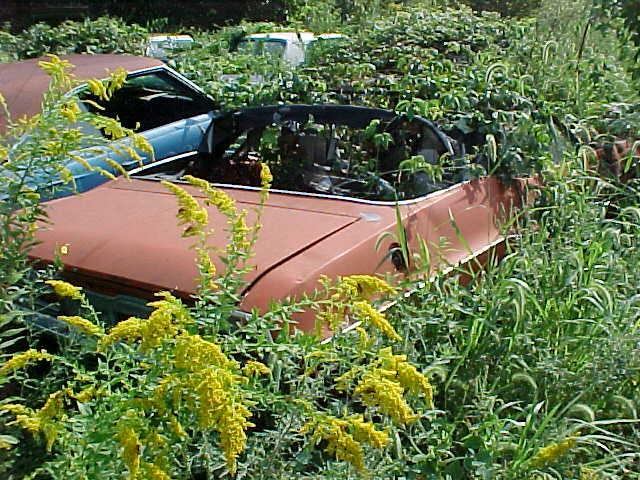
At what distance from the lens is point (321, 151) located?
15.1 ft

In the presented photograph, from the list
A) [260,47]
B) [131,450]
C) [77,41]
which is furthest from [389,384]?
[77,41]

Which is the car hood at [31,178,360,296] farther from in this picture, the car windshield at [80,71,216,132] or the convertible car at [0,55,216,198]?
the car windshield at [80,71,216,132]

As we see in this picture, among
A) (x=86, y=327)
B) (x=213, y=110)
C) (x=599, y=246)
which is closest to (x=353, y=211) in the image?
(x=599, y=246)

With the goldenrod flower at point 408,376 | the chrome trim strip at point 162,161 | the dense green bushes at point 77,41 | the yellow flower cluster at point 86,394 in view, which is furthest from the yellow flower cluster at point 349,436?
the dense green bushes at point 77,41

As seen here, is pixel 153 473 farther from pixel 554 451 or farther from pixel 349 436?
pixel 554 451

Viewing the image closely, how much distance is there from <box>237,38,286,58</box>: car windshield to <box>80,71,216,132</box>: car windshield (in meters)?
2.09

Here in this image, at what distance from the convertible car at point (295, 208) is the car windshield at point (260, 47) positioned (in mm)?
2688

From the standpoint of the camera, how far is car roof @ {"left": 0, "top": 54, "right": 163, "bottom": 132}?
446 cm

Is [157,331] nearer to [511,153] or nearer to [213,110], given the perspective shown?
[511,153]

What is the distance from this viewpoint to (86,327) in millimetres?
2080

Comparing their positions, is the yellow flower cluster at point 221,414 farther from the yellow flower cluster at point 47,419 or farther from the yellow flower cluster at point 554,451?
the yellow flower cluster at point 554,451

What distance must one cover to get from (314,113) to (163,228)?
5.08 feet

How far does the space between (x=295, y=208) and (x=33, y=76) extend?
7.53 ft

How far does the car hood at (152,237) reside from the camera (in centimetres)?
285
